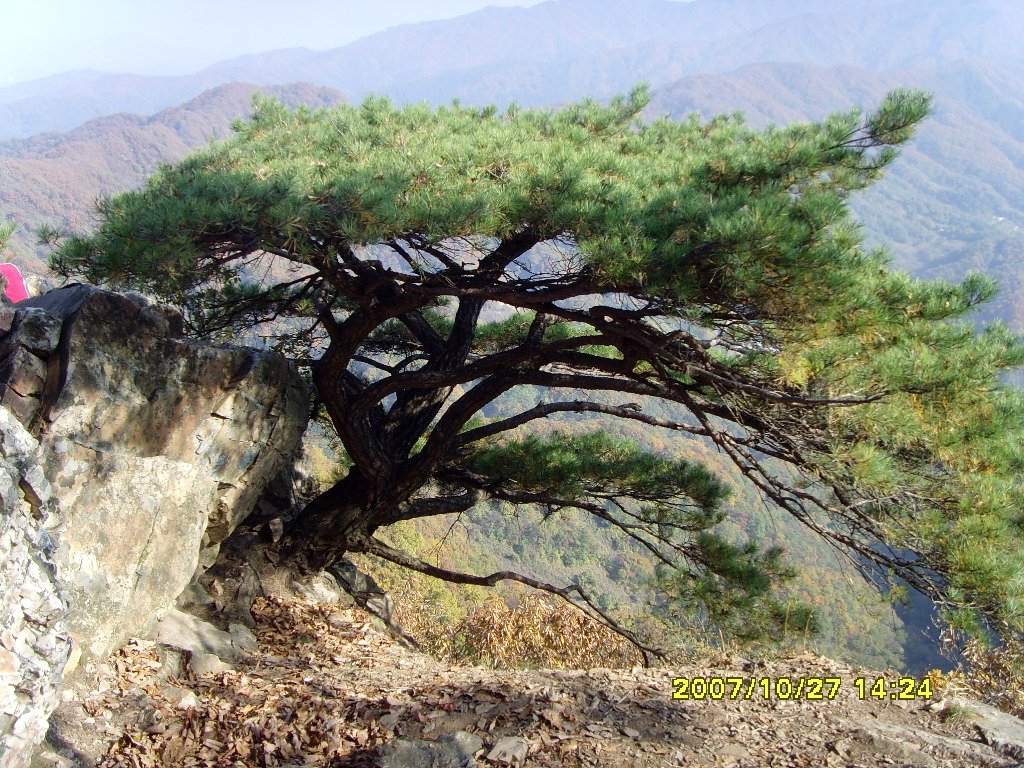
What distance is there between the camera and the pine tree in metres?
2.66

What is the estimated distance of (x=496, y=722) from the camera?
9.46 feet

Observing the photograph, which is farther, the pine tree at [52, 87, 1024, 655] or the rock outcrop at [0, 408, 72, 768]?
the pine tree at [52, 87, 1024, 655]

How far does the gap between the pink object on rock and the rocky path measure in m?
2.51

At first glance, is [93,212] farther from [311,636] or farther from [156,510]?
[311,636]

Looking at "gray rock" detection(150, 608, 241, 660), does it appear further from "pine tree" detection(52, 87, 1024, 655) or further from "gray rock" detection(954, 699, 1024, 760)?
"gray rock" detection(954, 699, 1024, 760)

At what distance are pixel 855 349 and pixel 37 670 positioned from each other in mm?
2701

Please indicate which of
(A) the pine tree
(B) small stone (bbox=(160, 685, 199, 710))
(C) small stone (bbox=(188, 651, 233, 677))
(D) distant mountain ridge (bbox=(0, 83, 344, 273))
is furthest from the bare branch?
(D) distant mountain ridge (bbox=(0, 83, 344, 273))

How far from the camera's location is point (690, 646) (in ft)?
19.9

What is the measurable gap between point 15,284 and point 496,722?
12.8 ft
